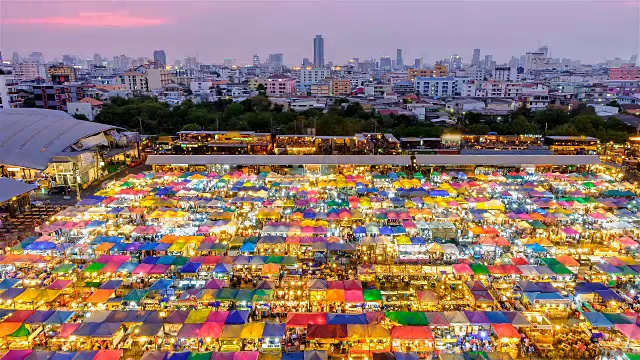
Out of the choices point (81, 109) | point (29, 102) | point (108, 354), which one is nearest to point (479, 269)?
point (108, 354)

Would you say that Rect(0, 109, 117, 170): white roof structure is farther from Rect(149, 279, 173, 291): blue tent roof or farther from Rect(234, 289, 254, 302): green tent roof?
Rect(234, 289, 254, 302): green tent roof

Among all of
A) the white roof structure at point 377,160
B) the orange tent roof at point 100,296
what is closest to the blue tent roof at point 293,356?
the orange tent roof at point 100,296

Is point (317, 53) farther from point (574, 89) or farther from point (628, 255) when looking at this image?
point (628, 255)

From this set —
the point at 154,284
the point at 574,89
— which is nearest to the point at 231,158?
the point at 154,284

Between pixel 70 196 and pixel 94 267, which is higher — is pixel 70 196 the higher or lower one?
the higher one

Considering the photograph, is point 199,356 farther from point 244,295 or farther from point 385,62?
point 385,62

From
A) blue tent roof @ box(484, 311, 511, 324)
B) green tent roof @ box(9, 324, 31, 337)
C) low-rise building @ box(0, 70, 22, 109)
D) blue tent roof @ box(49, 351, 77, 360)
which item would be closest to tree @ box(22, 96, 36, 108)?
low-rise building @ box(0, 70, 22, 109)

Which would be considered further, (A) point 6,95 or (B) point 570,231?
(A) point 6,95
